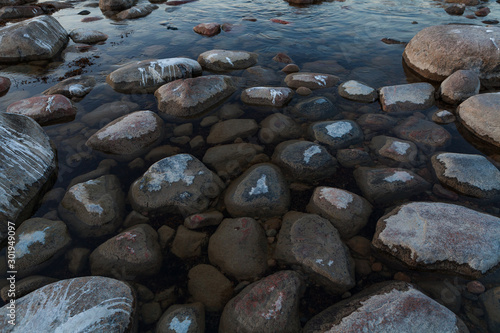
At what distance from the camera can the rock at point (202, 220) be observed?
12.9ft

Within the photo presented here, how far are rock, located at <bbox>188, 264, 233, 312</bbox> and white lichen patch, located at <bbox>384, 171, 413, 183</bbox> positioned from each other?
2903 millimetres

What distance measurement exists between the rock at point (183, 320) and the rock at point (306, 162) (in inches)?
101

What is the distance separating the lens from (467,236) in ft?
10.6

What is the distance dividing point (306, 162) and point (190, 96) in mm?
3248

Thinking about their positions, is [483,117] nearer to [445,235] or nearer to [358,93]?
[358,93]

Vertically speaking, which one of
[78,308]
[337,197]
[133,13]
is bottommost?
[78,308]

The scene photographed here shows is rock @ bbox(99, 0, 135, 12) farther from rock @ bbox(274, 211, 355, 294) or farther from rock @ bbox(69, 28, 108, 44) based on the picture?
rock @ bbox(274, 211, 355, 294)

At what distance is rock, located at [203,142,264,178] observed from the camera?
4852mm

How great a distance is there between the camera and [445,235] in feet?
10.6

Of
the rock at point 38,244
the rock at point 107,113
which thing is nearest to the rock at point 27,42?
the rock at point 107,113

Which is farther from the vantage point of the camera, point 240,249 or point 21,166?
point 21,166

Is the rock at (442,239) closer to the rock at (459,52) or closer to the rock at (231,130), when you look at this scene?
the rock at (231,130)

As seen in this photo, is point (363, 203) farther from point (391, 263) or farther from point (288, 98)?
point (288, 98)

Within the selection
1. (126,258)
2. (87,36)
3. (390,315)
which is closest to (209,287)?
(126,258)
